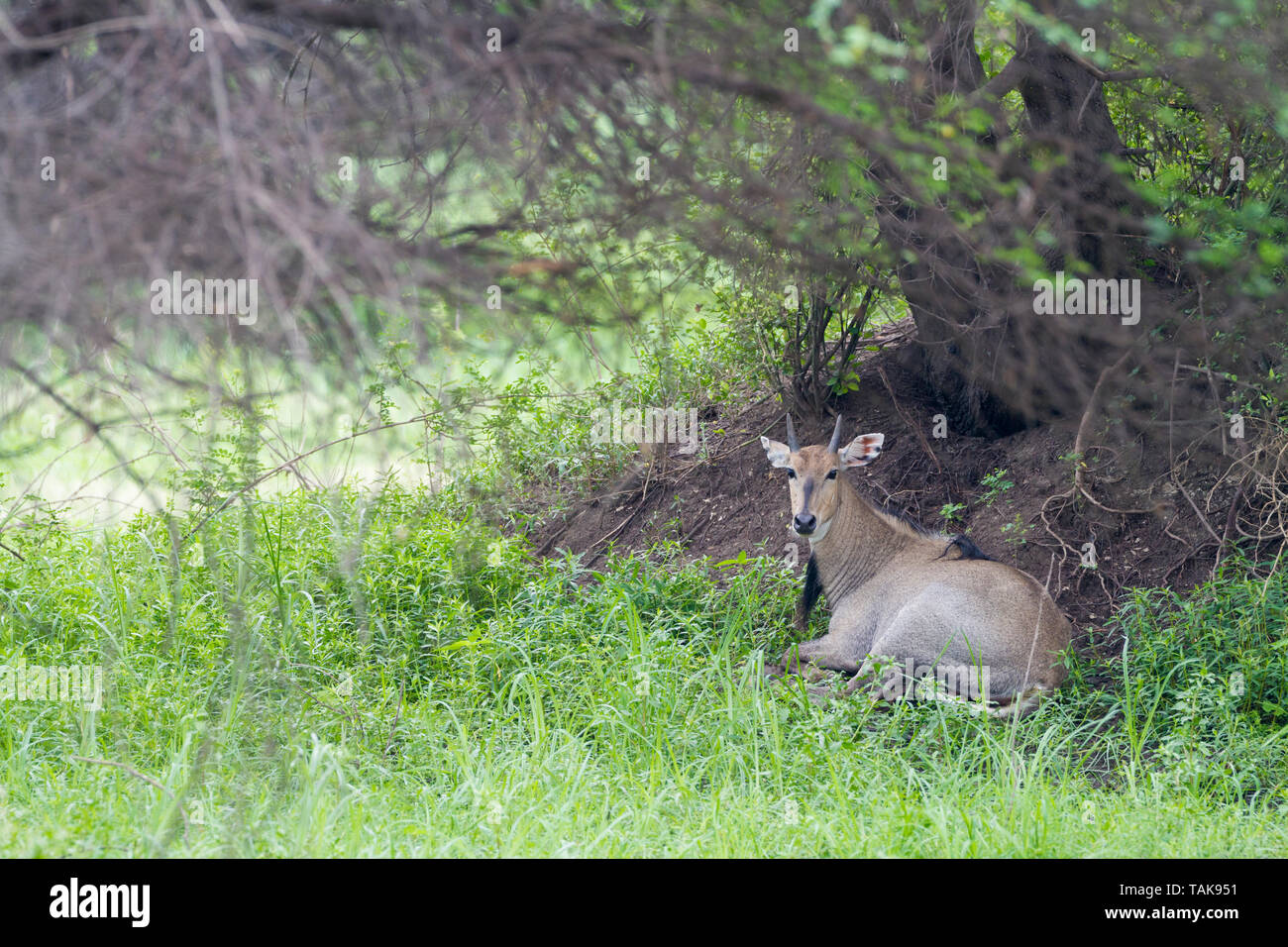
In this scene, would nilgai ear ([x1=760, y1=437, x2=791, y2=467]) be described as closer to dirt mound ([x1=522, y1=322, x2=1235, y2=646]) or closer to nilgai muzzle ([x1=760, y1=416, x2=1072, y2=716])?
nilgai muzzle ([x1=760, y1=416, x2=1072, y2=716])

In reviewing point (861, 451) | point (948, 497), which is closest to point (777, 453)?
point (861, 451)

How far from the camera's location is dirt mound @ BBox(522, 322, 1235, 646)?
651 centimetres

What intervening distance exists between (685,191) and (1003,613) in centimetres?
296

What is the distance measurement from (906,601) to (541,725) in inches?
87.3

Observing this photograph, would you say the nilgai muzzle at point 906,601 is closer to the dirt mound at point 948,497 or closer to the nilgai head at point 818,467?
the nilgai head at point 818,467

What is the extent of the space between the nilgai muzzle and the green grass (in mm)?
235

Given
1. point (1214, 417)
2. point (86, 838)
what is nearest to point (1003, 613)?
point (1214, 417)

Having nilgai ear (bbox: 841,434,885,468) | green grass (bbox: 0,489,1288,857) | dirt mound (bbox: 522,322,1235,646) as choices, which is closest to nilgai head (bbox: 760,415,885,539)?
nilgai ear (bbox: 841,434,885,468)

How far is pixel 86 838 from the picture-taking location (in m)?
3.71

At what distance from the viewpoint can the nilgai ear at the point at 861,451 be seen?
21.4 ft

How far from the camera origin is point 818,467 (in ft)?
21.1

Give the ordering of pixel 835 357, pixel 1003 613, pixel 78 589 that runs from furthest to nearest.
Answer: pixel 835 357 → pixel 78 589 → pixel 1003 613

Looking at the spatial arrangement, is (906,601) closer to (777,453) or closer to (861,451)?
(861,451)
